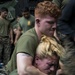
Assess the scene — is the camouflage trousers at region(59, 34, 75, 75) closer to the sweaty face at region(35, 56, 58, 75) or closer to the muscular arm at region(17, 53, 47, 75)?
the sweaty face at region(35, 56, 58, 75)

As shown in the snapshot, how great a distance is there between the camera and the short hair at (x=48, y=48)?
3.53 m

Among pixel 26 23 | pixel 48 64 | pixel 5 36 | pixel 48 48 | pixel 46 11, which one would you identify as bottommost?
pixel 5 36

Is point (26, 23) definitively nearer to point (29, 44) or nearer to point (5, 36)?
point (5, 36)

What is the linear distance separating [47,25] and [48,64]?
335 millimetres

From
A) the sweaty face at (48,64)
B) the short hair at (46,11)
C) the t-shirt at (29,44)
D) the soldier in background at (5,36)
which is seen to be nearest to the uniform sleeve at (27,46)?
the t-shirt at (29,44)

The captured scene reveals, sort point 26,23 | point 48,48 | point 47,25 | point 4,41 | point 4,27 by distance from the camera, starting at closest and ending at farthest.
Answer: point 48,48
point 47,25
point 26,23
point 4,27
point 4,41

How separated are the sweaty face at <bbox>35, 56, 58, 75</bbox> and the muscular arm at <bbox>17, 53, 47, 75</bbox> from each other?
0.30 ft

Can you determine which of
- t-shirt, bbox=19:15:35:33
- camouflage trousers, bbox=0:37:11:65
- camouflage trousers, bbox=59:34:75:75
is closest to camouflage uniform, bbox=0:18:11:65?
camouflage trousers, bbox=0:37:11:65

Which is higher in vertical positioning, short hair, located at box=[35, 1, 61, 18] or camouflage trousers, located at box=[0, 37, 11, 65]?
short hair, located at box=[35, 1, 61, 18]

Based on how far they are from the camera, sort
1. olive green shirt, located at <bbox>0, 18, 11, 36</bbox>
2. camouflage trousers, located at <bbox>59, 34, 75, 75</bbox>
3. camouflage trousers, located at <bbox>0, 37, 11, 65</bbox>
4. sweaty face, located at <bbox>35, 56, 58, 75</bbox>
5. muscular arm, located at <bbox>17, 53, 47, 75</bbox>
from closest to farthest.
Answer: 1. camouflage trousers, located at <bbox>59, 34, 75, 75</bbox>
2. muscular arm, located at <bbox>17, 53, 47, 75</bbox>
3. sweaty face, located at <bbox>35, 56, 58, 75</bbox>
4. olive green shirt, located at <bbox>0, 18, 11, 36</bbox>
5. camouflage trousers, located at <bbox>0, 37, 11, 65</bbox>

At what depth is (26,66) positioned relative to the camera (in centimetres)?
344

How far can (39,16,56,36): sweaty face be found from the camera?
364 cm

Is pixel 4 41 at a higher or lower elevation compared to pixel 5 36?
lower

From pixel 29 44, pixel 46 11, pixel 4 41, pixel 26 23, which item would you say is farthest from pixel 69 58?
pixel 4 41
